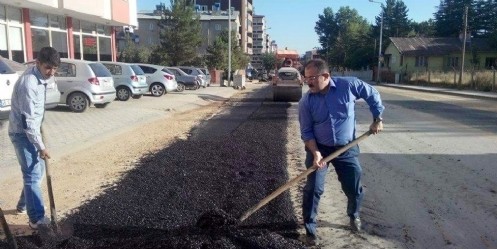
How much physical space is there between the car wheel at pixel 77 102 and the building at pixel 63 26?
4.97 meters

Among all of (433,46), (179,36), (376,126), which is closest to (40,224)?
(376,126)

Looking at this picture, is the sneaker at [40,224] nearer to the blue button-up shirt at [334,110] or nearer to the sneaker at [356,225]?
the blue button-up shirt at [334,110]

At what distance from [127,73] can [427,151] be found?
1324 centimetres

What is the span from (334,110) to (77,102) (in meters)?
11.3

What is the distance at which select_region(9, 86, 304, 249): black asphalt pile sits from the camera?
13.2ft

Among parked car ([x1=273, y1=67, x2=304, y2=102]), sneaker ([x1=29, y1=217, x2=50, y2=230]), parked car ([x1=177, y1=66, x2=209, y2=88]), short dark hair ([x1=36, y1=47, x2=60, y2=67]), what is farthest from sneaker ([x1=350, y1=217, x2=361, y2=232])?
parked car ([x1=177, y1=66, x2=209, y2=88])

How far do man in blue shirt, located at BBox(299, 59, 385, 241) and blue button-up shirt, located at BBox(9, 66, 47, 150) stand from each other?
252 cm

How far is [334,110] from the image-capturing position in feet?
13.6

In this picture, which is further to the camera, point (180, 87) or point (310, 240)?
point (180, 87)

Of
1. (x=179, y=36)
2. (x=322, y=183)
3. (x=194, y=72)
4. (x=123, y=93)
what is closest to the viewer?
(x=322, y=183)

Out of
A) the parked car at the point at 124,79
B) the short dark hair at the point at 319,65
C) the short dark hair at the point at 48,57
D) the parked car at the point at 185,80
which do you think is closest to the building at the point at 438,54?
the parked car at the point at 185,80

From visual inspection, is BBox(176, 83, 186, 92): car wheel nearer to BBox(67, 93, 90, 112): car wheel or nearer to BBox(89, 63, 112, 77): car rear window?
BBox(89, 63, 112, 77): car rear window

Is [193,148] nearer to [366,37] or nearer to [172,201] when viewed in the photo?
[172,201]

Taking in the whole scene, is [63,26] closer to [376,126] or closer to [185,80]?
[185,80]
